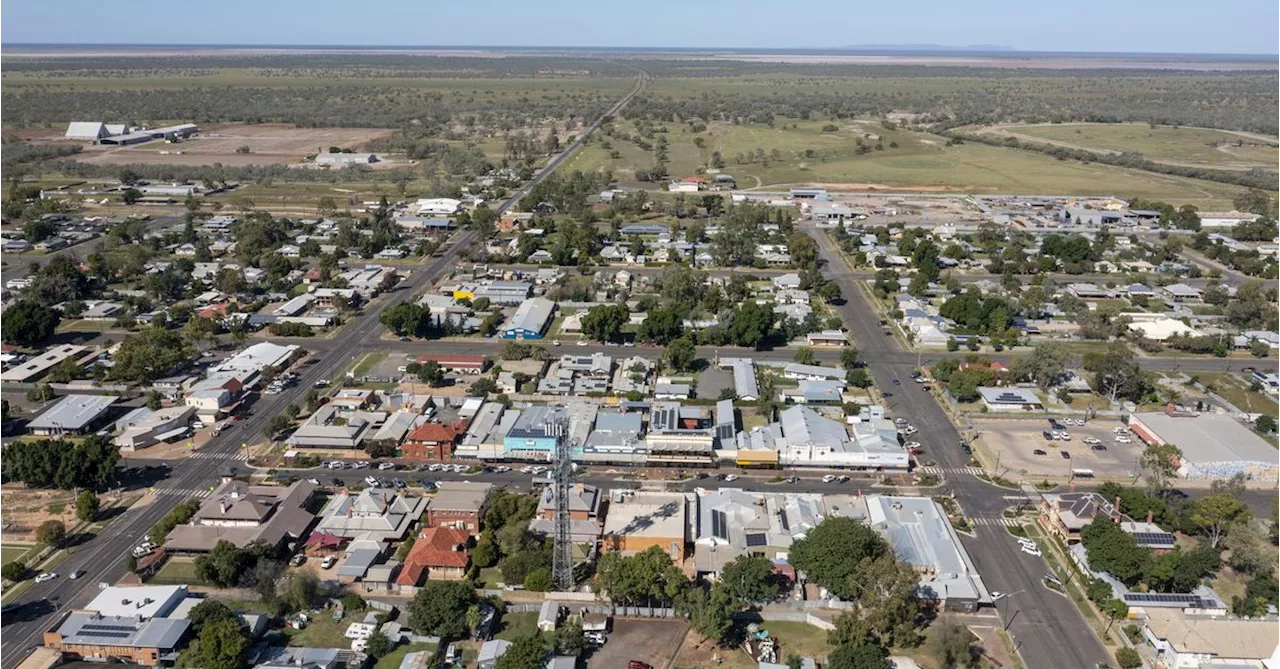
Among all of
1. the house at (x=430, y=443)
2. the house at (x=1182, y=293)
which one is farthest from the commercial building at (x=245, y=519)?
the house at (x=1182, y=293)

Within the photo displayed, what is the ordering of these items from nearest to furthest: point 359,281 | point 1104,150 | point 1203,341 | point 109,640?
point 109,640 < point 1203,341 < point 359,281 < point 1104,150

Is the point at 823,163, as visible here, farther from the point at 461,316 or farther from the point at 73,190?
the point at 73,190

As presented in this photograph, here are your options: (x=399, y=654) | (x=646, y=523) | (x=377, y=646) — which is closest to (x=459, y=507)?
(x=646, y=523)

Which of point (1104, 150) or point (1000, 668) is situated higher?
point (1104, 150)

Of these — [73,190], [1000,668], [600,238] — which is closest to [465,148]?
[73,190]

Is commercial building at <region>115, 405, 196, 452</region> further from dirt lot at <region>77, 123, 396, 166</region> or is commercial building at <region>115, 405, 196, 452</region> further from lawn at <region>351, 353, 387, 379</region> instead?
dirt lot at <region>77, 123, 396, 166</region>

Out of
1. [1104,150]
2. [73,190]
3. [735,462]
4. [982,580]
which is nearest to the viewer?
[982,580]

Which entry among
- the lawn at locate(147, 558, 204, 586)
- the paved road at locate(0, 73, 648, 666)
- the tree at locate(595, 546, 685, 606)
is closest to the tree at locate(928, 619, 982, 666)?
the tree at locate(595, 546, 685, 606)
